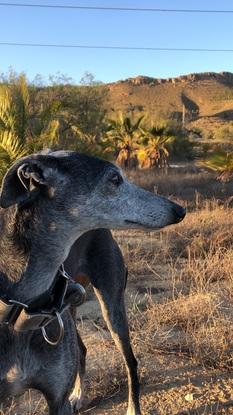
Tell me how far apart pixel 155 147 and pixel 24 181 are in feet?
79.2

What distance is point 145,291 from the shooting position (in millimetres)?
6832

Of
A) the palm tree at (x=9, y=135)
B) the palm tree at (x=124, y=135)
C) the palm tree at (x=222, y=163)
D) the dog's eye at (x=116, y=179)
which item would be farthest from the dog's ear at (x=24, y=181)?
the palm tree at (x=124, y=135)

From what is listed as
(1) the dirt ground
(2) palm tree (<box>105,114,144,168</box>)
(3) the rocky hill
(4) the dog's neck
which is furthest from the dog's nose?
(3) the rocky hill

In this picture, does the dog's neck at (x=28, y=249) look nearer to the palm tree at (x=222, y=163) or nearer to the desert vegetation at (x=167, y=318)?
the desert vegetation at (x=167, y=318)

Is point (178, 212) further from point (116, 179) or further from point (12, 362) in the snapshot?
point (12, 362)

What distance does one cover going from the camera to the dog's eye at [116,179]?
2.55 m

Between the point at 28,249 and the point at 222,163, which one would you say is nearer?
the point at 28,249

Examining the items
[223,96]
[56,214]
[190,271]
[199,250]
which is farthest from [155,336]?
[223,96]

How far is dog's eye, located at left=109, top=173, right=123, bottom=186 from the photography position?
255cm

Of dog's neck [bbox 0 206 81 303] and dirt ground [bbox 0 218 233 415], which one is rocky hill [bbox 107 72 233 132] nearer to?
dirt ground [bbox 0 218 233 415]

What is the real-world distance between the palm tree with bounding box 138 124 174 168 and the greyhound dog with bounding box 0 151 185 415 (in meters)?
23.5

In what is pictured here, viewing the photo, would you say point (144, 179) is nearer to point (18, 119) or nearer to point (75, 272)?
point (18, 119)

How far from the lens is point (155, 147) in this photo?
1031 inches

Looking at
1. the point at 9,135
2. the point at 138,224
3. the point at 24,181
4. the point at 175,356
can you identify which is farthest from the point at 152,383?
the point at 9,135
